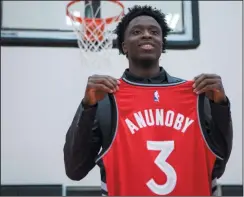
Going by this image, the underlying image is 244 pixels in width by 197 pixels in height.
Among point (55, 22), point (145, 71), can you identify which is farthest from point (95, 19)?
point (145, 71)

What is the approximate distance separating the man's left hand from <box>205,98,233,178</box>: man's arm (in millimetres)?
13

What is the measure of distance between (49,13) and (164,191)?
1.86 m

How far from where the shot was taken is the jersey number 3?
105 cm

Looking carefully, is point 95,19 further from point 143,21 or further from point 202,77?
point 202,77

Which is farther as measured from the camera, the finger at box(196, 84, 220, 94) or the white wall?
the white wall

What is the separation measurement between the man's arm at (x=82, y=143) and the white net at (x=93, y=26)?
126 centimetres

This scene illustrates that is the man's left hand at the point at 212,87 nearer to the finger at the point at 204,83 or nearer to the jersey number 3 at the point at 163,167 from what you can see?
the finger at the point at 204,83

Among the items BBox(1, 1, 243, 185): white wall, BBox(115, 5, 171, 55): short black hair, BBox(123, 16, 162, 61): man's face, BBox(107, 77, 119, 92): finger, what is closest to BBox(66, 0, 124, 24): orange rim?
BBox(1, 1, 243, 185): white wall

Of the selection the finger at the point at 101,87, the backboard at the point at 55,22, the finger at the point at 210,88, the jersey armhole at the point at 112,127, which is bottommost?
the jersey armhole at the point at 112,127

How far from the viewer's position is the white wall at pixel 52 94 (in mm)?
2490

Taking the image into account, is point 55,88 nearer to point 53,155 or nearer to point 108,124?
point 53,155

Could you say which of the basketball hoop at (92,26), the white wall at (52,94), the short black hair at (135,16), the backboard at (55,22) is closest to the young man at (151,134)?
the short black hair at (135,16)

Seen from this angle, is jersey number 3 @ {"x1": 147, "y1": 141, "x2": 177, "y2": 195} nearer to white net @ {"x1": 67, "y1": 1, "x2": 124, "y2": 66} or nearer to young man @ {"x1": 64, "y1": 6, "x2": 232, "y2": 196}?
young man @ {"x1": 64, "y1": 6, "x2": 232, "y2": 196}

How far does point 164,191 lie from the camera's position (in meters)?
1.05
